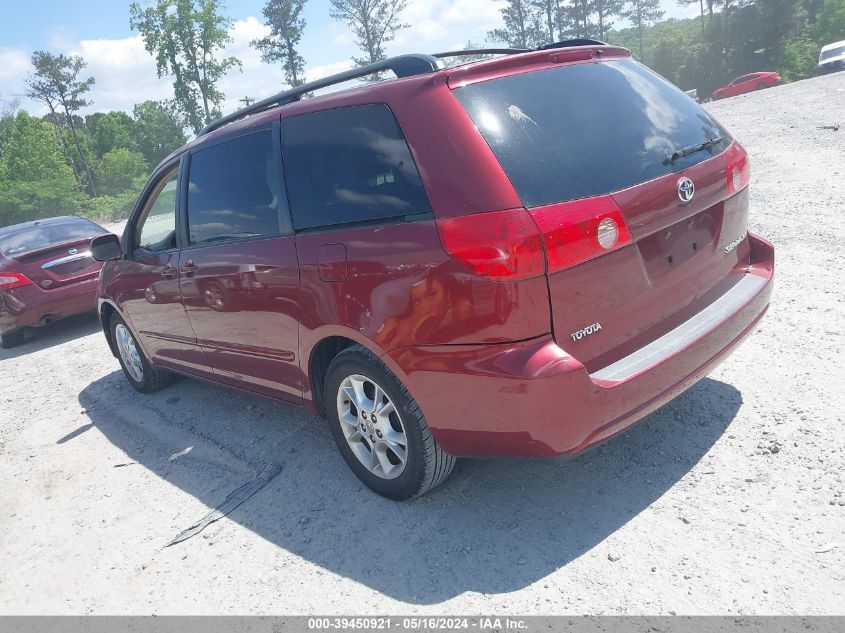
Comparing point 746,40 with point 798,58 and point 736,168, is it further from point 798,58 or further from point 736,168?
point 736,168

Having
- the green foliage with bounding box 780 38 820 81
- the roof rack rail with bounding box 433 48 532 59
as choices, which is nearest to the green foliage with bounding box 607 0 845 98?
the green foliage with bounding box 780 38 820 81

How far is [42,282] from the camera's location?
8734mm

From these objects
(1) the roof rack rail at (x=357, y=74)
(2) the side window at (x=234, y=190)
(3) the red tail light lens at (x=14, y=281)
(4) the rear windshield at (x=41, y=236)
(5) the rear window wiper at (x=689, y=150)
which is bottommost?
(3) the red tail light lens at (x=14, y=281)

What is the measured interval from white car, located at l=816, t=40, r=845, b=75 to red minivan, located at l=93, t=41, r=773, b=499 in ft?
120

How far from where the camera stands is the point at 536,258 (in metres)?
2.57

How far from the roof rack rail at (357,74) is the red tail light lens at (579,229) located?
92 centimetres

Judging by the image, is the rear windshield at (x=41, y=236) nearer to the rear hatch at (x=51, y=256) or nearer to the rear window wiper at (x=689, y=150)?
the rear hatch at (x=51, y=256)

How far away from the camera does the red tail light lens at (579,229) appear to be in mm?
2584

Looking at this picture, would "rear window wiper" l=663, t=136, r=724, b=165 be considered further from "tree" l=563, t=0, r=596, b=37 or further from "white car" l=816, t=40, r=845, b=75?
"tree" l=563, t=0, r=596, b=37

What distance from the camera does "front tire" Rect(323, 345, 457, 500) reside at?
3.06 meters

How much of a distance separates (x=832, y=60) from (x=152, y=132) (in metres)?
72.3

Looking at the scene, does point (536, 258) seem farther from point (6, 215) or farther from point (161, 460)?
point (6, 215)

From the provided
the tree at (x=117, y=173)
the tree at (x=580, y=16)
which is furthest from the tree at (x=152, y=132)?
the tree at (x=580, y=16)

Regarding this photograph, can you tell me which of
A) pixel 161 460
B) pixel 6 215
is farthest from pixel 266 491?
Answer: pixel 6 215
